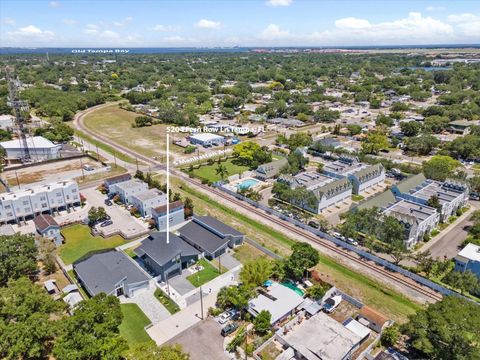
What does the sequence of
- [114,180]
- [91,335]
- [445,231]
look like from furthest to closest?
[114,180] → [445,231] → [91,335]

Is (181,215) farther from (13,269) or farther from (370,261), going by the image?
(370,261)

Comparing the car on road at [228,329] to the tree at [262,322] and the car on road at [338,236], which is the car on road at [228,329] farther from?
the car on road at [338,236]

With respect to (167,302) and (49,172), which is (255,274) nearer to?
(167,302)

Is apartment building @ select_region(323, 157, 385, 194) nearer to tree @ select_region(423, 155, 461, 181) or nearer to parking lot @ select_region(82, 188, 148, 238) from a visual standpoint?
tree @ select_region(423, 155, 461, 181)

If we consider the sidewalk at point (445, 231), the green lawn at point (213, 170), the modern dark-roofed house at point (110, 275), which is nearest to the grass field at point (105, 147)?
the green lawn at point (213, 170)

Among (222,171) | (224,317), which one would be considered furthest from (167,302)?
(222,171)

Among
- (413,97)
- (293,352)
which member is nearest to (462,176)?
(293,352)
